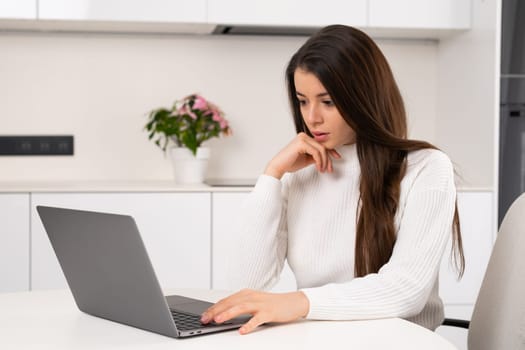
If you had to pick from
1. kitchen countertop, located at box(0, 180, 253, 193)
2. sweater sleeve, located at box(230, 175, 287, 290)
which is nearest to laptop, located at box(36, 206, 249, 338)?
sweater sleeve, located at box(230, 175, 287, 290)

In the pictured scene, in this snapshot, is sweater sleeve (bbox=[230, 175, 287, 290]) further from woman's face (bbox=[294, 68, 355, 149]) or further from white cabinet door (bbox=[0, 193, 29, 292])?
white cabinet door (bbox=[0, 193, 29, 292])

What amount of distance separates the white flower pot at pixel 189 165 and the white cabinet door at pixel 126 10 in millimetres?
529

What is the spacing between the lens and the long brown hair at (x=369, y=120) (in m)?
1.79

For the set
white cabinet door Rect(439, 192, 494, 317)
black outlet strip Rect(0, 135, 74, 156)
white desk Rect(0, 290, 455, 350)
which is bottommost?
white cabinet door Rect(439, 192, 494, 317)

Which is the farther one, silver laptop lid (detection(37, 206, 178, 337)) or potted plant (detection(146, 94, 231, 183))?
potted plant (detection(146, 94, 231, 183))

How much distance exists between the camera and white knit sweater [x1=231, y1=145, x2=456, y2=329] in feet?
5.12

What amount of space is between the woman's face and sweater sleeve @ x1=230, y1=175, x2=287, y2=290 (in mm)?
164

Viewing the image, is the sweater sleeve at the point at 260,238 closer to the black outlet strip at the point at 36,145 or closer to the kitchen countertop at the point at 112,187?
the kitchen countertop at the point at 112,187

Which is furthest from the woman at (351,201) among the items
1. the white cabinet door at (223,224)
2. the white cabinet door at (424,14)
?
the white cabinet door at (424,14)

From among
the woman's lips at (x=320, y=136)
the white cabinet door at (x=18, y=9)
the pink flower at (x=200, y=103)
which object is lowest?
the woman's lips at (x=320, y=136)

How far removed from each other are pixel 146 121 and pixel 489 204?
4.82ft

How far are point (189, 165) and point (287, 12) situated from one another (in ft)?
2.38

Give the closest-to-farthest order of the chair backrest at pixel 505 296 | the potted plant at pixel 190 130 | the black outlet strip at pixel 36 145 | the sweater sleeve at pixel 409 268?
the sweater sleeve at pixel 409 268, the chair backrest at pixel 505 296, the potted plant at pixel 190 130, the black outlet strip at pixel 36 145

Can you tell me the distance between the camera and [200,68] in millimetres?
3723
